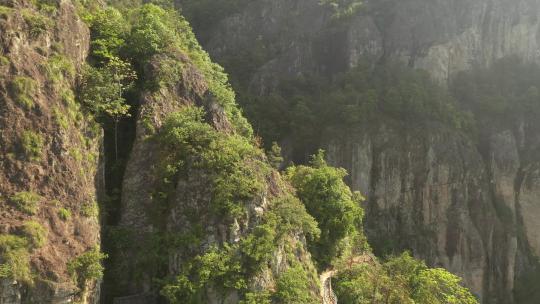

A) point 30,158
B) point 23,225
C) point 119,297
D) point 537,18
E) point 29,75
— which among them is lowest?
point 119,297

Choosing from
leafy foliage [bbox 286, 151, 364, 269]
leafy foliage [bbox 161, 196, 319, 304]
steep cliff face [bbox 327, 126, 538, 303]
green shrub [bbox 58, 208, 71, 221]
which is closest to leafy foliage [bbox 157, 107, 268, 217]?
leafy foliage [bbox 161, 196, 319, 304]

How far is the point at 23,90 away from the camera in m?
16.8

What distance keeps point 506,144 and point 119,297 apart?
125 feet

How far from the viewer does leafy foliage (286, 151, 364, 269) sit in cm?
2684

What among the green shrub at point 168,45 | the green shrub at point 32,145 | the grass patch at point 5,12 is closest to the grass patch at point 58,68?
the grass patch at point 5,12

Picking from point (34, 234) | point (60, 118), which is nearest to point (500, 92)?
point (60, 118)

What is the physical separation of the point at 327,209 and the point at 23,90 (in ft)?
54.5

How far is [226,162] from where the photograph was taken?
20.7 meters

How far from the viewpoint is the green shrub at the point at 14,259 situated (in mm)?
14250

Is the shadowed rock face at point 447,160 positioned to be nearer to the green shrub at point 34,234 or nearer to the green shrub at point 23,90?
the green shrub at point 23,90

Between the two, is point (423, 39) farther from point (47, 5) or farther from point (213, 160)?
point (47, 5)

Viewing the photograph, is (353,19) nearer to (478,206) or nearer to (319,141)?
(319,141)

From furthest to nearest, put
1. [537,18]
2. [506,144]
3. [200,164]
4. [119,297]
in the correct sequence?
1. [537,18]
2. [506,144]
3. [200,164]
4. [119,297]

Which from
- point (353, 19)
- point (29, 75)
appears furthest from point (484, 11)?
point (29, 75)
